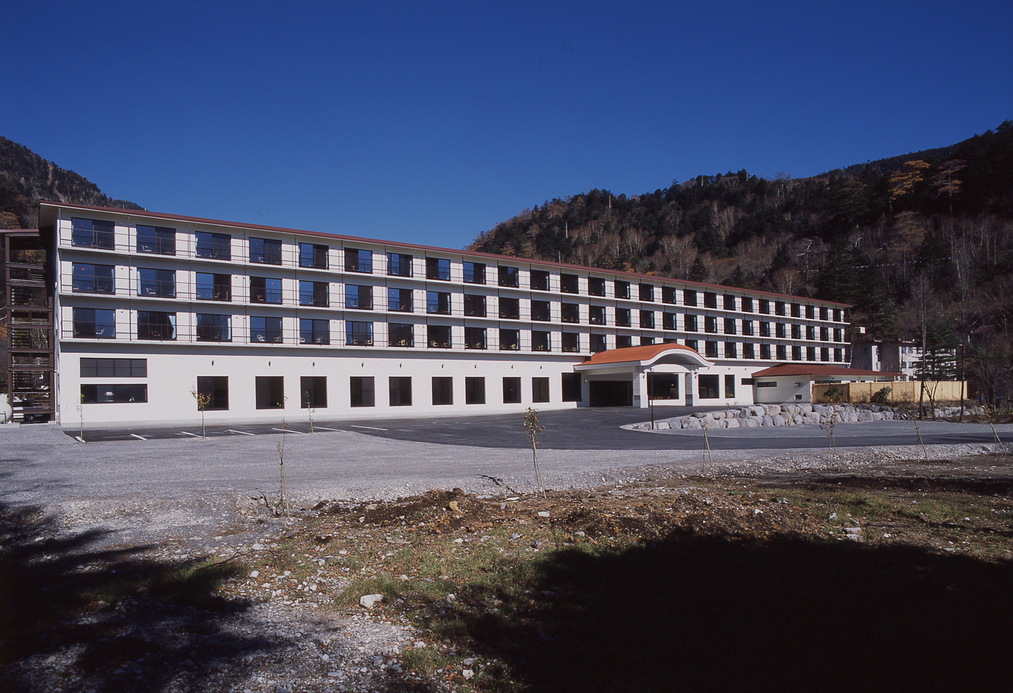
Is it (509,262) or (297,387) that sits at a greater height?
(509,262)

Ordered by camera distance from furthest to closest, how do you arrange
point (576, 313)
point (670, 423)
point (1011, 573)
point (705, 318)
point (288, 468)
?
point (705, 318) < point (576, 313) < point (670, 423) < point (288, 468) < point (1011, 573)

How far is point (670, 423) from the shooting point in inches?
1080

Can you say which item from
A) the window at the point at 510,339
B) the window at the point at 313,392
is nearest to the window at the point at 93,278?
the window at the point at 313,392

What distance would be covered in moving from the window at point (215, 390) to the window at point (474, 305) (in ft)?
60.6

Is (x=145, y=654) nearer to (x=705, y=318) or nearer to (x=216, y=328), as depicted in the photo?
(x=216, y=328)

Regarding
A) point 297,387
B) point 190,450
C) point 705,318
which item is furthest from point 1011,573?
point 705,318

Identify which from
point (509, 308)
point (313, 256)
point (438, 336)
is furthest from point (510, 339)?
point (313, 256)

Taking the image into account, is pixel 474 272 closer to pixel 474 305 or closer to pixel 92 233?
pixel 474 305

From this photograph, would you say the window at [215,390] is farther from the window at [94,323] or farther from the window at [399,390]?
the window at [399,390]

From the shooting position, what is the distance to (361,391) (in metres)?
41.5

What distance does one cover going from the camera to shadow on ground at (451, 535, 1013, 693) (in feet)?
12.6

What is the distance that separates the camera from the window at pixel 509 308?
49250 mm

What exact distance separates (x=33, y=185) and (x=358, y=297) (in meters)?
71.9

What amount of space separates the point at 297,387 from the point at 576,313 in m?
25.4
